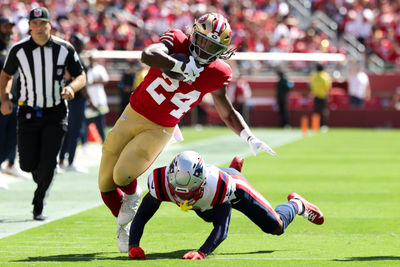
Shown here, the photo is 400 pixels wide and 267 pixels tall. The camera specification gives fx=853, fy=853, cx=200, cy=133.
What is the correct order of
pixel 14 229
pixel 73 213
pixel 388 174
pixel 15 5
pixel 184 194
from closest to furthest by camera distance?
pixel 184 194 < pixel 14 229 < pixel 73 213 < pixel 388 174 < pixel 15 5

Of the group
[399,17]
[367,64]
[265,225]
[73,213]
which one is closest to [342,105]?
[367,64]

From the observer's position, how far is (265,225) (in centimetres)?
639

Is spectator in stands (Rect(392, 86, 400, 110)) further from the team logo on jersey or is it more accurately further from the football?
the football

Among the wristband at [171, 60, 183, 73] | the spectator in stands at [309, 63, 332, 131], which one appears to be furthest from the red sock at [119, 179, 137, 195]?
the spectator in stands at [309, 63, 332, 131]

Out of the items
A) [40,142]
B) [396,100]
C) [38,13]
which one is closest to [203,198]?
[40,142]

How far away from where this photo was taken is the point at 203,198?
232 inches

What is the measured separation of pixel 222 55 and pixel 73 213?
2957 mm

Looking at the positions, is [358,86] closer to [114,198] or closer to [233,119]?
[233,119]

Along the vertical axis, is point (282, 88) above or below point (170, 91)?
below

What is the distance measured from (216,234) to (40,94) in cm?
270

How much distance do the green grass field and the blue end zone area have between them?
0.19m

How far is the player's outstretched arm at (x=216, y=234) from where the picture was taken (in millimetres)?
5867

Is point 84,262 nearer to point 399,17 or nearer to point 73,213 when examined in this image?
point 73,213

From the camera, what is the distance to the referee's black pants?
305 inches
